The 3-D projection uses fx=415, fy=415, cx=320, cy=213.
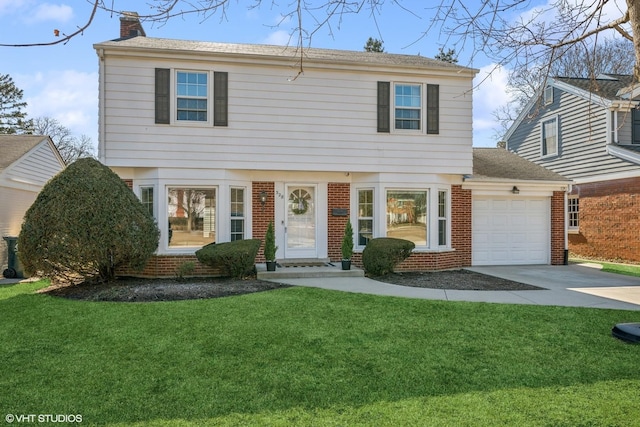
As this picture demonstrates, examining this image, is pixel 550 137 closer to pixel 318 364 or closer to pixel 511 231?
pixel 511 231

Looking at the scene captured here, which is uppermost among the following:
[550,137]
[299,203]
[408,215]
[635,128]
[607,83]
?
[607,83]

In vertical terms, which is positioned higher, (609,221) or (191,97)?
(191,97)

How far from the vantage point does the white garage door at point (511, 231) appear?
492 inches

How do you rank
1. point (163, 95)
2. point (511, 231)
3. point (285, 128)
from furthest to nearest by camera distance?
point (511, 231)
point (285, 128)
point (163, 95)

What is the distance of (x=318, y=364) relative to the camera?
439 centimetres

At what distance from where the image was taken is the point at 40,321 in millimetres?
6051

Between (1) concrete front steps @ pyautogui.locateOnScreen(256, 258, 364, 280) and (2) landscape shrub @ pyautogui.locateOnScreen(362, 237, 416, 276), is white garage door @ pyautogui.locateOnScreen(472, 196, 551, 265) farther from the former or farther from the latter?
(1) concrete front steps @ pyautogui.locateOnScreen(256, 258, 364, 280)

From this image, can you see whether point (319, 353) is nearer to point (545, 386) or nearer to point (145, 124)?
point (545, 386)

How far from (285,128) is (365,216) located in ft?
10.5

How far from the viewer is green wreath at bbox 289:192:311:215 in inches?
446

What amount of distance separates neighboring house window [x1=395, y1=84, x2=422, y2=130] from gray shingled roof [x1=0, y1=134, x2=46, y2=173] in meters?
11.2

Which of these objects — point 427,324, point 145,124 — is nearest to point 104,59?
point 145,124

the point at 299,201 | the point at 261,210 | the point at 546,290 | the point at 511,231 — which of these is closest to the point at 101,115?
the point at 261,210

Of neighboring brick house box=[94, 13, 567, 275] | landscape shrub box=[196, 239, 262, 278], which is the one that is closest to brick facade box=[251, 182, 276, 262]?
neighboring brick house box=[94, 13, 567, 275]
